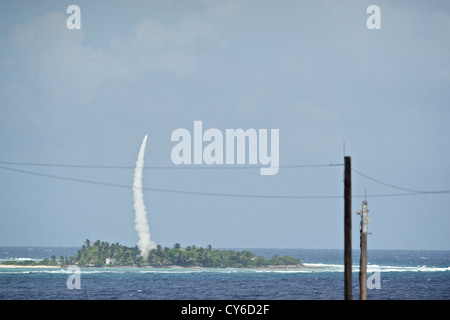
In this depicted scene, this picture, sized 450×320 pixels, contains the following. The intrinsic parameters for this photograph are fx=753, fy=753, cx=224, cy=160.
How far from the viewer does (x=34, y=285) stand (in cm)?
14688

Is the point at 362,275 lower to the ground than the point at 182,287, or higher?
higher

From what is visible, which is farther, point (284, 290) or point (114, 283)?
point (114, 283)
